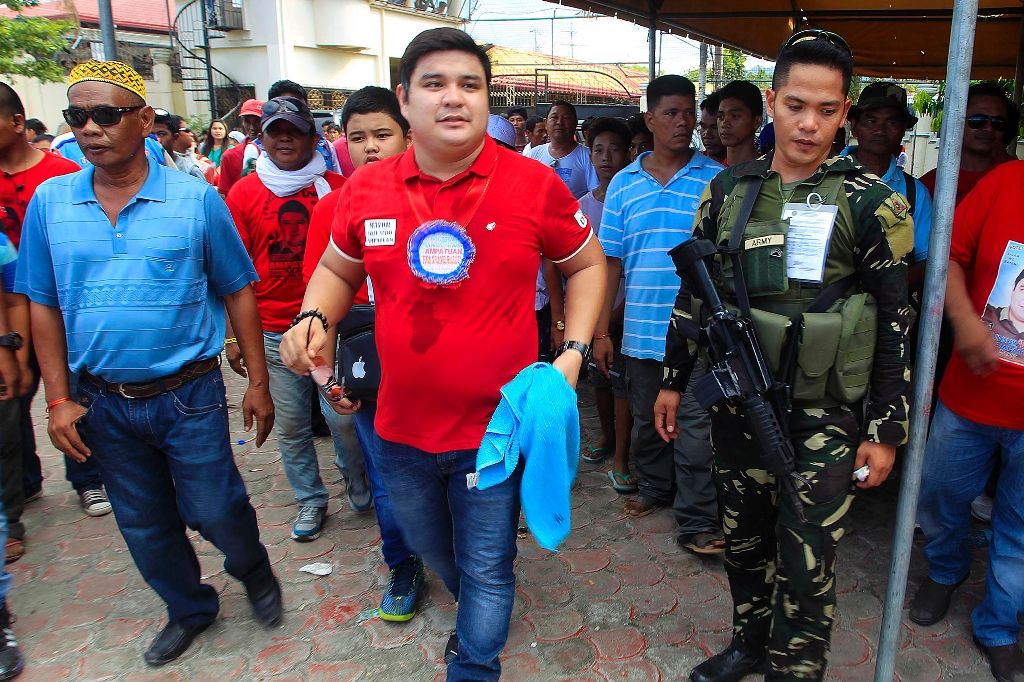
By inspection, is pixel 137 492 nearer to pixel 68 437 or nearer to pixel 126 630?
pixel 68 437

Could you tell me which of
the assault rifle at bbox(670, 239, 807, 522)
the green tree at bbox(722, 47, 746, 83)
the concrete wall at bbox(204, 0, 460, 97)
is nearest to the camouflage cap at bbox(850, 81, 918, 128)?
the assault rifle at bbox(670, 239, 807, 522)

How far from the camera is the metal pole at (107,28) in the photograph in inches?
221

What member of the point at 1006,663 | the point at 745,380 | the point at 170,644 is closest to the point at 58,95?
the point at 170,644

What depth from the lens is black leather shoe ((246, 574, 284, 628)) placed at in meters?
3.08

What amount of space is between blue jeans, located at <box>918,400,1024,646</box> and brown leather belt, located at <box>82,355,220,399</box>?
2.89m

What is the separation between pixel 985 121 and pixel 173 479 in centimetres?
403

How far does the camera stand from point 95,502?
13.6 feet

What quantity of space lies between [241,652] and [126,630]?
1.85ft

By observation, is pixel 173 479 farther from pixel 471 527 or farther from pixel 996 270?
pixel 996 270

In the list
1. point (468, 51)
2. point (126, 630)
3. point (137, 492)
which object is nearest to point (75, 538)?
point (126, 630)

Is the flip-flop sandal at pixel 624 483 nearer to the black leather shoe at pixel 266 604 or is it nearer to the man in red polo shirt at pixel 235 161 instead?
the black leather shoe at pixel 266 604

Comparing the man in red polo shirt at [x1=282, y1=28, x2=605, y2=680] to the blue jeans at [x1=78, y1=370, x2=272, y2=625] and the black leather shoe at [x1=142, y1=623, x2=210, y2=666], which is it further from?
the black leather shoe at [x1=142, y1=623, x2=210, y2=666]

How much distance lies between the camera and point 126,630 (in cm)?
313

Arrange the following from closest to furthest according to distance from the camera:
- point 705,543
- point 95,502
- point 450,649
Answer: point 450,649 → point 705,543 → point 95,502
